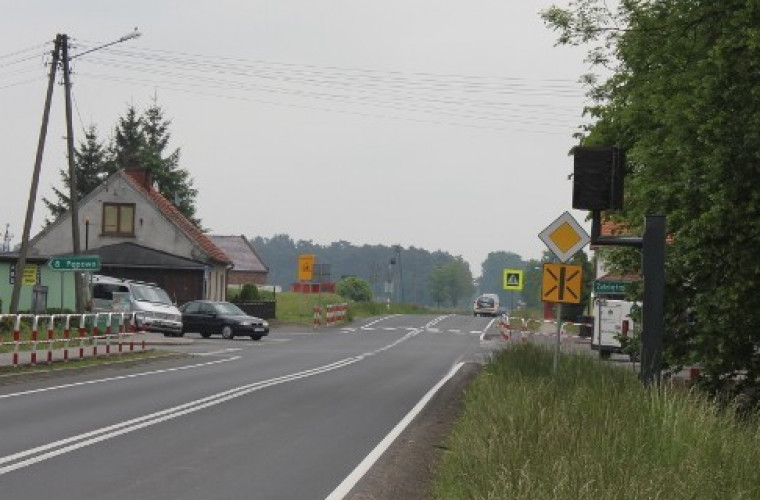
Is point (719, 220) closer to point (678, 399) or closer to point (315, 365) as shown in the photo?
point (678, 399)

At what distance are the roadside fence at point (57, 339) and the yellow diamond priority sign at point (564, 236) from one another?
1073 cm

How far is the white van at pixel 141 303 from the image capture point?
161 ft

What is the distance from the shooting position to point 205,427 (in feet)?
51.9

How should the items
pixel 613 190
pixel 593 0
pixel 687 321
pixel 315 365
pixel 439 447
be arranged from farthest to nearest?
pixel 315 365 < pixel 593 0 < pixel 687 321 < pixel 439 447 < pixel 613 190

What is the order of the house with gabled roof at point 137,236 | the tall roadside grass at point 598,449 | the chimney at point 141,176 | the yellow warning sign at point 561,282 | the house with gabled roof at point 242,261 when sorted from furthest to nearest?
the house with gabled roof at point 242,261, the chimney at point 141,176, the house with gabled roof at point 137,236, the yellow warning sign at point 561,282, the tall roadside grass at point 598,449

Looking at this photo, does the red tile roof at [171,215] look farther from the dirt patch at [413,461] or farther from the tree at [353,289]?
the tree at [353,289]

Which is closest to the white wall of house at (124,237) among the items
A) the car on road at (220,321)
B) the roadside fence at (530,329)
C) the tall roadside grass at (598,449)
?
the roadside fence at (530,329)

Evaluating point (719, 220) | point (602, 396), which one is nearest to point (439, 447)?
point (602, 396)

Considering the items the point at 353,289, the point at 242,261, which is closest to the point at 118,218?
the point at 353,289

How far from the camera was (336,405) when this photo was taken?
2002 centimetres

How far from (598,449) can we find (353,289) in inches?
5074

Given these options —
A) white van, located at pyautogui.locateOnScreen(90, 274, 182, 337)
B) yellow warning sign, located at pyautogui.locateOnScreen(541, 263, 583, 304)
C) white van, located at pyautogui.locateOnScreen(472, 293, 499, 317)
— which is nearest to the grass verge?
white van, located at pyautogui.locateOnScreen(472, 293, 499, 317)

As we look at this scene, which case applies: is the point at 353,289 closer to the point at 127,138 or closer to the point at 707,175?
the point at 127,138

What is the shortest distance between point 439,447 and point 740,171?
248 inches
